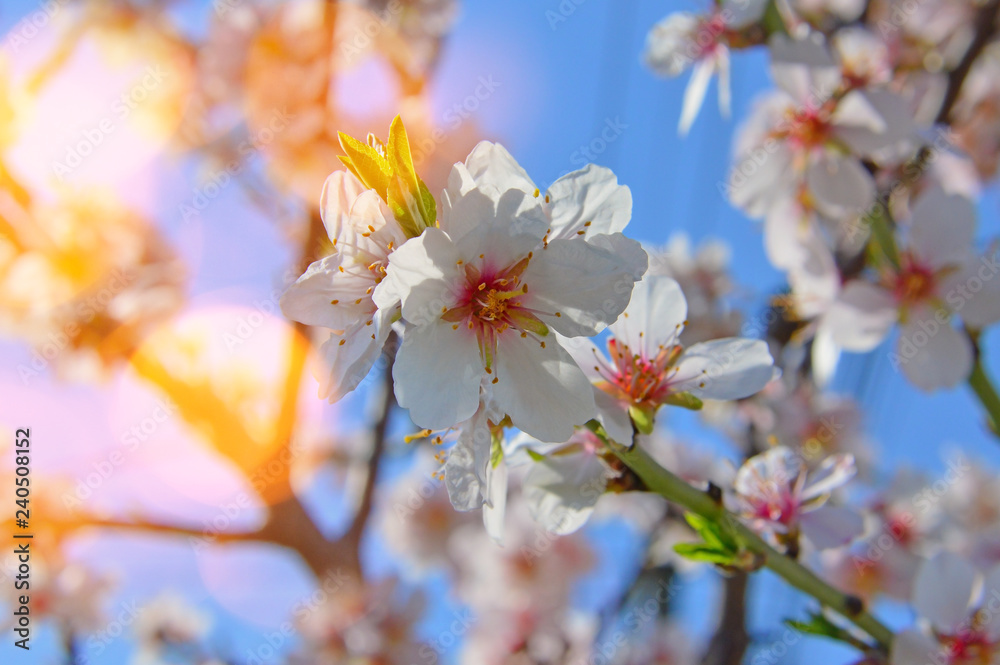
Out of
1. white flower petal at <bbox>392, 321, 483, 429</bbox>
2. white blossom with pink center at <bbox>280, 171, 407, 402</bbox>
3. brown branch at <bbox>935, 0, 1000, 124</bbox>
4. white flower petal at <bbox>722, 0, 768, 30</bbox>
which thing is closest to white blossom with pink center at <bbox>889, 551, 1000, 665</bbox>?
white flower petal at <bbox>392, 321, 483, 429</bbox>

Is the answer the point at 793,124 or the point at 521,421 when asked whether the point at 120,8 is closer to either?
the point at 793,124

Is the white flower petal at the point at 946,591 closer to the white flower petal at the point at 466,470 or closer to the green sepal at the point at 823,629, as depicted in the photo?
the green sepal at the point at 823,629

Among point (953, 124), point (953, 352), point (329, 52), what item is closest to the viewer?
point (953, 352)

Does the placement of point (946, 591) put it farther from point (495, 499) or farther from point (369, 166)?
point (369, 166)

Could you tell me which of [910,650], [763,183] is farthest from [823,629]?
[763,183]

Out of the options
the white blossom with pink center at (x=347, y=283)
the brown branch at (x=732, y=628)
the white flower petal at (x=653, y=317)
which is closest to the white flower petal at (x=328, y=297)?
the white blossom with pink center at (x=347, y=283)

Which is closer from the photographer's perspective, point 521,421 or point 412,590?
point 521,421

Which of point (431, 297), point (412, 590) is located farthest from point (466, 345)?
point (412, 590)
